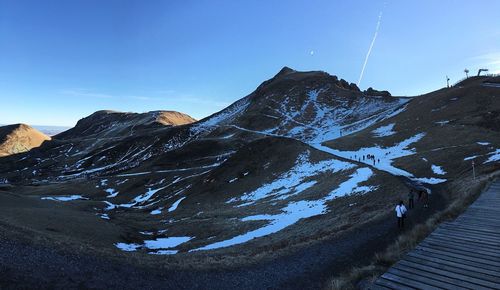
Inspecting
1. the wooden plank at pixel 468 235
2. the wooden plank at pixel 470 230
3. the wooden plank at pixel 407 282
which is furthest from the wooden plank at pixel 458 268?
the wooden plank at pixel 470 230

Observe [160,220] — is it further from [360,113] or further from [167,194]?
[360,113]

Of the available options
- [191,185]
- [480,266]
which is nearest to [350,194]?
[480,266]

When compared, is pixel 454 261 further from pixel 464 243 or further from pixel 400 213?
pixel 400 213

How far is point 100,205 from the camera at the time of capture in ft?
304

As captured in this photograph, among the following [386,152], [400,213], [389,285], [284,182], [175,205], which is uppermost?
[389,285]

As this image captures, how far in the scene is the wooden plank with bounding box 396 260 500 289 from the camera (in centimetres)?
1049

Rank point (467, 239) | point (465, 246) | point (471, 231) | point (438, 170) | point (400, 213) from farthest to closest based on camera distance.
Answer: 1. point (438, 170)
2. point (400, 213)
3. point (471, 231)
4. point (467, 239)
5. point (465, 246)

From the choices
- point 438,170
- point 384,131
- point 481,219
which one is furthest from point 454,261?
point 384,131

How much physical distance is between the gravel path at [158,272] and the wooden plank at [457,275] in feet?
18.1

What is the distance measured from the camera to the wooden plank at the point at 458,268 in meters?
11.1

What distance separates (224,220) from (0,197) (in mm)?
36966

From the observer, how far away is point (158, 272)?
1938 cm

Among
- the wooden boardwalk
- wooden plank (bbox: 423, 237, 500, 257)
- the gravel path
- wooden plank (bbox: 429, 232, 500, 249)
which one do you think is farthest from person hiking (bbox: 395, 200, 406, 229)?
wooden plank (bbox: 423, 237, 500, 257)

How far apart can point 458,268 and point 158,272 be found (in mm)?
14086
